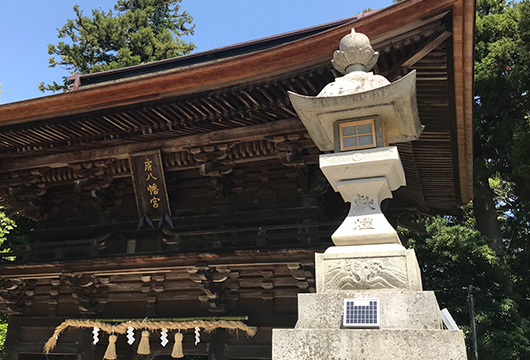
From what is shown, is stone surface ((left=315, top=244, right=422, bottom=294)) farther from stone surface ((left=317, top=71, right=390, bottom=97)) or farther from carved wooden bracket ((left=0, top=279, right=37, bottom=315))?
carved wooden bracket ((left=0, top=279, right=37, bottom=315))

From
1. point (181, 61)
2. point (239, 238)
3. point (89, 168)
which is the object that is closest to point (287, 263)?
point (239, 238)

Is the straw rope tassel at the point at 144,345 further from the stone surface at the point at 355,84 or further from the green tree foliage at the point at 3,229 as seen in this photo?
the green tree foliage at the point at 3,229

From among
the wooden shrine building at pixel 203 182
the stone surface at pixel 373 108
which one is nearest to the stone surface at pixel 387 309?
the stone surface at pixel 373 108

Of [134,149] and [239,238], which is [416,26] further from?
[134,149]

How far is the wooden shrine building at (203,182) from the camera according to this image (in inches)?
225

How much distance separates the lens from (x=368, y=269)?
3.29 m

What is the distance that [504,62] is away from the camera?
14.3m

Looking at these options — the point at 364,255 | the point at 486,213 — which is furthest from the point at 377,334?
the point at 486,213

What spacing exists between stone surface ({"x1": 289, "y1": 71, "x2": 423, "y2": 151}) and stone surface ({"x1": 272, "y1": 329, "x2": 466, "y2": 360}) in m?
1.81

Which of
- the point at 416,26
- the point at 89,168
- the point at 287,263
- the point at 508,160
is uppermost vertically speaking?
the point at 508,160

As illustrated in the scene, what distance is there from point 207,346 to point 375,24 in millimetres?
5960

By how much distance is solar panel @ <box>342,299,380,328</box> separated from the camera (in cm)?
298

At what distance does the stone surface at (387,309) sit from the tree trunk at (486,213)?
13501 mm

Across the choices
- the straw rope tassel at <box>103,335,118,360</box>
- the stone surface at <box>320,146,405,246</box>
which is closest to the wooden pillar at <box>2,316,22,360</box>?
the straw rope tassel at <box>103,335,118,360</box>
